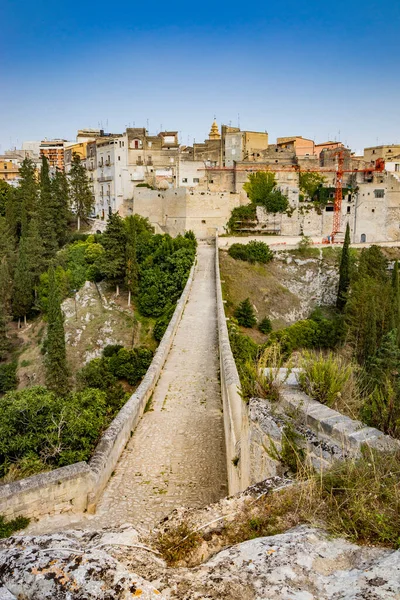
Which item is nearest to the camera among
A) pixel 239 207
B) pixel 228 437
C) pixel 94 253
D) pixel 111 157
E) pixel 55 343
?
pixel 228 437

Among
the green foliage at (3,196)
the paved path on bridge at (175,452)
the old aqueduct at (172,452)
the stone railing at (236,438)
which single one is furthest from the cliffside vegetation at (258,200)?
the stone railing at (236,438)

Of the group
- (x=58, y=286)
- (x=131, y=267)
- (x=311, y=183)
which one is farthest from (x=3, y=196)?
(x=311, y=183)

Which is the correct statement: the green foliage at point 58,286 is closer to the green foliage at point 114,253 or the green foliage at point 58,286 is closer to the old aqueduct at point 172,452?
the green foliage at point 114,253

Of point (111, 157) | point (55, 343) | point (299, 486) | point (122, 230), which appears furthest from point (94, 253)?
point (299, 486)

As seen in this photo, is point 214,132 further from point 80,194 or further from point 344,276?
point 344,276

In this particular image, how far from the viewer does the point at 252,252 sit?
1394 inches

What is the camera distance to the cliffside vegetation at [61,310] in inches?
274

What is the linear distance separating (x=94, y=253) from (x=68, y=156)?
33.3 m

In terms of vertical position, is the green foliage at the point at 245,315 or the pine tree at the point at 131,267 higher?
the pine tree at the point at 131,267

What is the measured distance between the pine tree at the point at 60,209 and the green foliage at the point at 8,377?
14590 mm

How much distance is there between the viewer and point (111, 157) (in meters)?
45.2

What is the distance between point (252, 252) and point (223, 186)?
35.5 ft

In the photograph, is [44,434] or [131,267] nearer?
[44,434]

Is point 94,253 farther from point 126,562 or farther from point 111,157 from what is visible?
point 126,562
